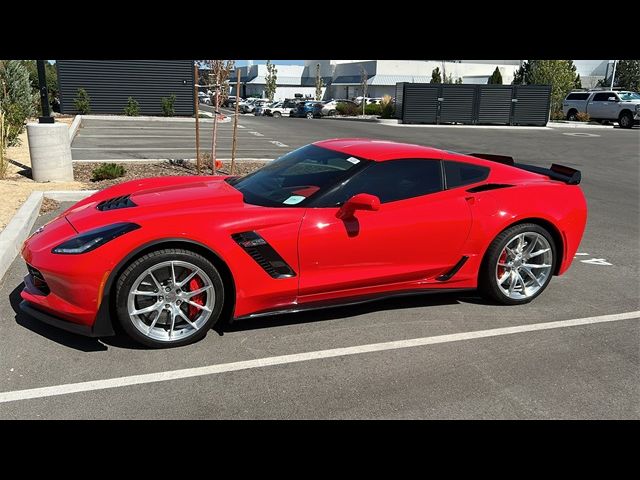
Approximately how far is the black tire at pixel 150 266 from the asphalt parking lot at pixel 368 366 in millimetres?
92

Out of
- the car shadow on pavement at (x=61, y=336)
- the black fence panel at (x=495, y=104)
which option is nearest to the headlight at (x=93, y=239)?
the car shadow on pavement at (x=61, y=336)

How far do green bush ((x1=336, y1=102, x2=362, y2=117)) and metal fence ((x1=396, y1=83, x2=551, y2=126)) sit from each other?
30.4 feet

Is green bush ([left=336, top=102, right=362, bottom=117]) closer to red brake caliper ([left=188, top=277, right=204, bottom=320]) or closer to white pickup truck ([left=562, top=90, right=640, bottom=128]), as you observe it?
white pickup truck ([left=562, top=90, right=640, bottom=128])

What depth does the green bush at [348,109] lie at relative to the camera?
40844mm

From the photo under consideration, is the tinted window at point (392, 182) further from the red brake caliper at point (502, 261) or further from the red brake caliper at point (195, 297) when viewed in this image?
the red brake caliper at point (195, 297)

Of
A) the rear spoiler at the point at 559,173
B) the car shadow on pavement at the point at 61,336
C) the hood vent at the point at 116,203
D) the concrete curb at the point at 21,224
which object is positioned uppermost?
the rear spoiler at the point at 559,173

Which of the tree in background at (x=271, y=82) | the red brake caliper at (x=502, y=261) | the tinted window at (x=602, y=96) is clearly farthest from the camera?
the tree in background at (x=271, y=82)

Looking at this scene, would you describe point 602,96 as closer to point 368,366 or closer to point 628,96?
point 628,96

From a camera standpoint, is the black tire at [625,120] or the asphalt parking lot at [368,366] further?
the black tire at [625,120]
